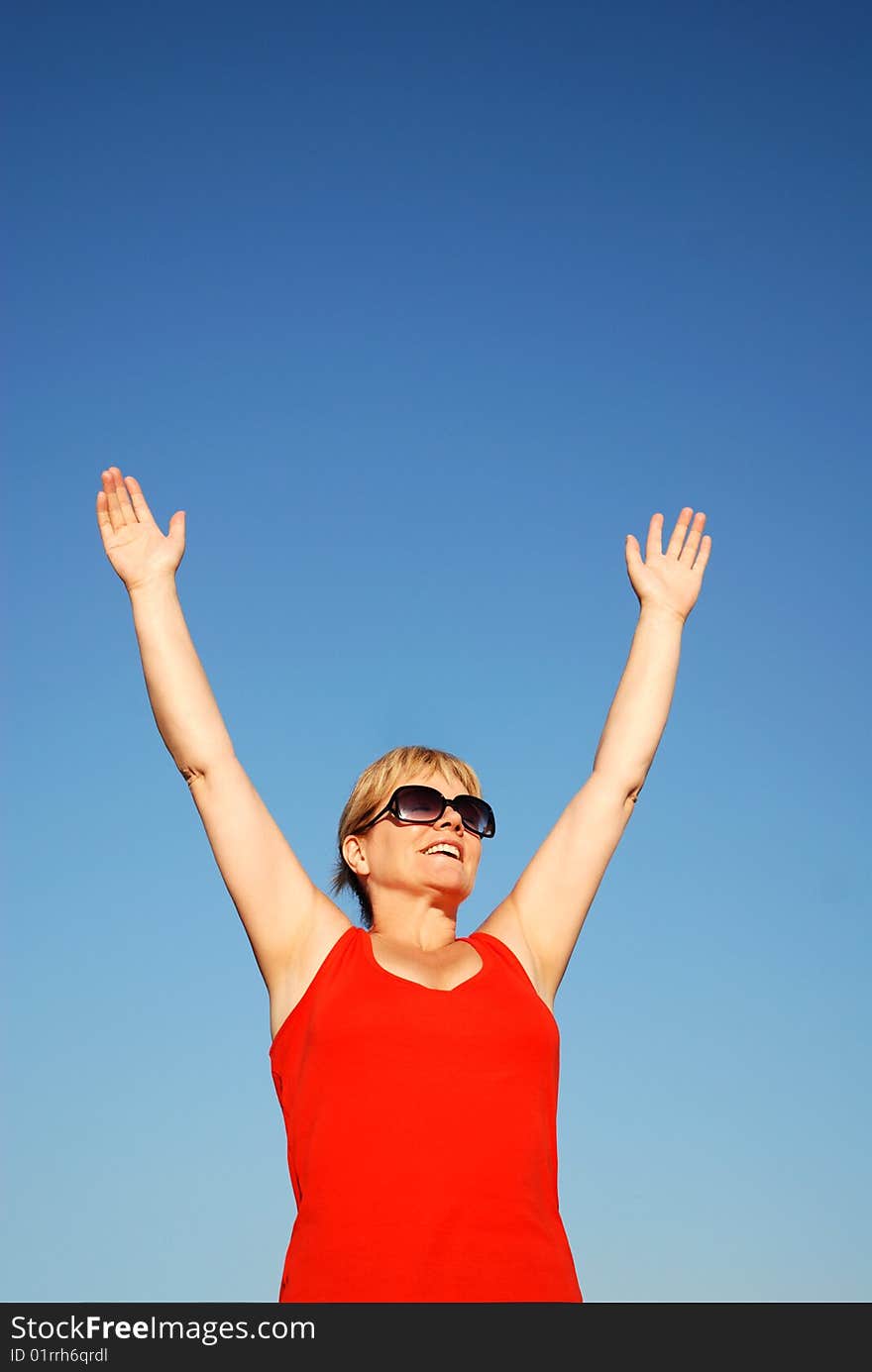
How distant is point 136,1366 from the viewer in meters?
4.97

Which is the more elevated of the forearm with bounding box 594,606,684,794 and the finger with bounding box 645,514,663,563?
the finger with bounding box 645,514,663,563

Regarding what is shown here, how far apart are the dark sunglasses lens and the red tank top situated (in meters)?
0.87

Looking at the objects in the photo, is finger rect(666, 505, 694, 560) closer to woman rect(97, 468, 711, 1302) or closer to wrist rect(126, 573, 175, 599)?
woman rect(97, 468, 711, 1302)

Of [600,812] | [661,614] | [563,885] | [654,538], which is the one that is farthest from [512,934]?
[654,538]

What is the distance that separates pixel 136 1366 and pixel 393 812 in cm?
248

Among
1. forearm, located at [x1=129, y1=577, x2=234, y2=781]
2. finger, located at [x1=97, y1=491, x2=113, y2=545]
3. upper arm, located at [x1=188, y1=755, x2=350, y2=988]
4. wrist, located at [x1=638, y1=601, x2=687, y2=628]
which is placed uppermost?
finger, located at [x1=97, y1=491, x2=113, y2=545]

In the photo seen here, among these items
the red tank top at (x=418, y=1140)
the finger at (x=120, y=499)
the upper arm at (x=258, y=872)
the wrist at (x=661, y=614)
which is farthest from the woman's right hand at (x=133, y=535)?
the wrist at (x=661, y=614)

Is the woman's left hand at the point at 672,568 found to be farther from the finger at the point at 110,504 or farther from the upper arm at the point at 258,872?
the finger at the point at 110,504

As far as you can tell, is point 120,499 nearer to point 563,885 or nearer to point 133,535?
point 133,535

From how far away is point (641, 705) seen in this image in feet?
20.3

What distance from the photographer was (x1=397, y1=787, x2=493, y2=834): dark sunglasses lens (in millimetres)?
Answer: 6055

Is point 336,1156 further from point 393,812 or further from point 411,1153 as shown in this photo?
point 393,812

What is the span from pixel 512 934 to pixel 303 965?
993 mm

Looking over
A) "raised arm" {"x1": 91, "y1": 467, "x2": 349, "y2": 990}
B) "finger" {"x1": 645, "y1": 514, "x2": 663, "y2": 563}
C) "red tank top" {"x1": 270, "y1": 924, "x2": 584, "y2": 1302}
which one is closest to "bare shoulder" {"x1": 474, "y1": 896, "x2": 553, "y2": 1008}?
"red tank top" {"x1": 270, "y1": 924, "x2": 584, "y2": 1302}
